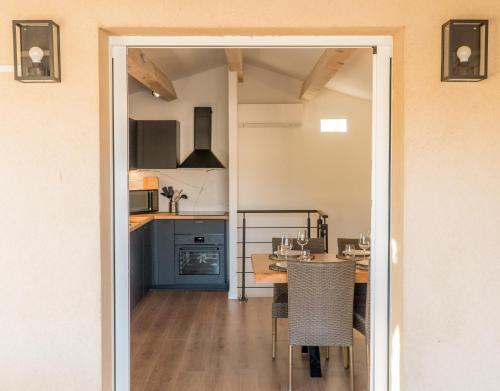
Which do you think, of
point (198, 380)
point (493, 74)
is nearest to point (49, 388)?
point (198, 380)

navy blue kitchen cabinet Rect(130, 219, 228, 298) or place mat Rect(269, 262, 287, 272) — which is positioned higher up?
place mat Rect(269, 262, 287, 272)

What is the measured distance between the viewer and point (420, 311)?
7.41 ft

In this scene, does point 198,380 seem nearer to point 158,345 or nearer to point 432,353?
point 158,345

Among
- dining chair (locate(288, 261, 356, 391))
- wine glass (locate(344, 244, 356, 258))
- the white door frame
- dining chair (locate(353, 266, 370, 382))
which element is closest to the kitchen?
wine glass (locate(344, 244, 356, 258))

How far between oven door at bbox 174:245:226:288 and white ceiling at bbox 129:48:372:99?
2.20 m

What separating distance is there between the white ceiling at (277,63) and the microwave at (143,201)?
137cm

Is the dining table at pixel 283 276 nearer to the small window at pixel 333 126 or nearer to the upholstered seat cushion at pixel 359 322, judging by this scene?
the upholstered seat cushion at pixel 359 322

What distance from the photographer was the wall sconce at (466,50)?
213 cm

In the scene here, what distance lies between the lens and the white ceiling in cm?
474

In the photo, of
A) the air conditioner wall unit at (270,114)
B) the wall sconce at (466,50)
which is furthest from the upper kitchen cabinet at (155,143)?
the wall sconce at (466,50)

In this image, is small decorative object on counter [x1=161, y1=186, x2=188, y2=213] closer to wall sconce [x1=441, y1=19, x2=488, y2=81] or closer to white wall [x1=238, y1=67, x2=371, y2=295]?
white wall [x1=238, y1=67, x2=371, y2=295]

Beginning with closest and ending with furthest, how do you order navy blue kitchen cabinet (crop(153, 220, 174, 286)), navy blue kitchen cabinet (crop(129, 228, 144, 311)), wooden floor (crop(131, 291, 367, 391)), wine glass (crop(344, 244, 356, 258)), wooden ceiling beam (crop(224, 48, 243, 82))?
wooden floor (crop(131, 291, 367, 391)), wine glass (crop(344, 244, 356, 258)), wooden ceiling beam (crop(224, 48, 243, 82)), navy blue kitchen cabinet (crop(129, 228, 144, 311)), navy blue kitchen cabinet (crop(153, 220, 174, 286))

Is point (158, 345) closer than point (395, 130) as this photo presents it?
No

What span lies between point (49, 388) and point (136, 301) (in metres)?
3.09
